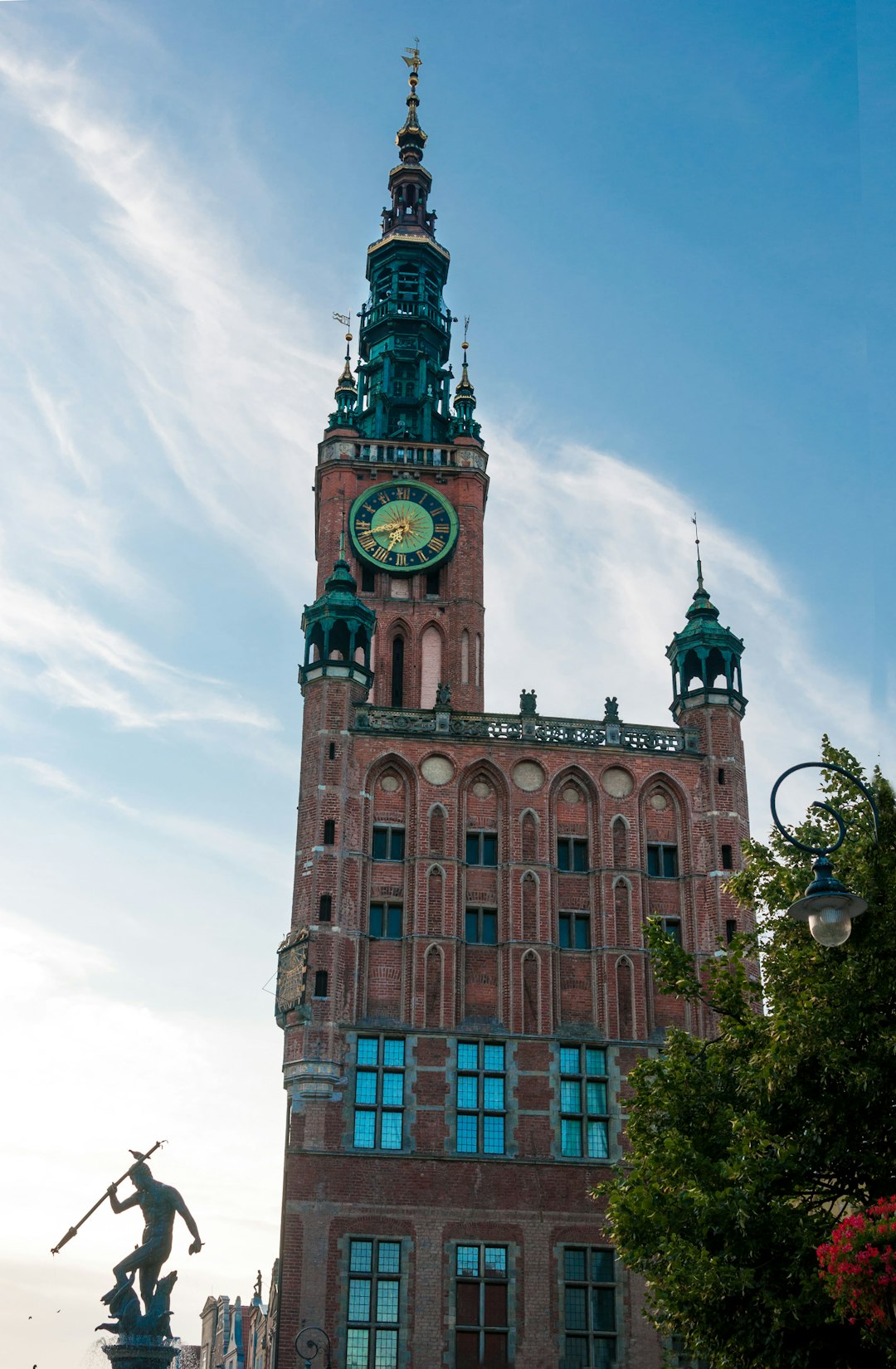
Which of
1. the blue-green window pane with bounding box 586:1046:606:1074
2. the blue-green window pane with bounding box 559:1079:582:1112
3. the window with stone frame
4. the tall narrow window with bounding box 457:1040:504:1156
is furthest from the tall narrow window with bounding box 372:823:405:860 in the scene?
the blue-green window pane with bounding box 559:1079:582:1112

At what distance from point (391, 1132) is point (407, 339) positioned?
43.5 metres

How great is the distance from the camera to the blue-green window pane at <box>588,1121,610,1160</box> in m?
45.2

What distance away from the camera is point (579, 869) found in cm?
4988

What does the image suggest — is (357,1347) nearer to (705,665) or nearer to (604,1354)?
(604,1354)

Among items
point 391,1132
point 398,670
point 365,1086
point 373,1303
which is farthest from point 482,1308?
point 398,670

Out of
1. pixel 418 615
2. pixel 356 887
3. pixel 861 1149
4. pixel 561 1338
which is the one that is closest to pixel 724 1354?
pixel 861 1149

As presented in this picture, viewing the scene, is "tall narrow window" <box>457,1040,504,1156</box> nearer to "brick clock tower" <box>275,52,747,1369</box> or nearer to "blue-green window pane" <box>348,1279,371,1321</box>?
"brick clock tower" <box>275,52,747,1369</box>

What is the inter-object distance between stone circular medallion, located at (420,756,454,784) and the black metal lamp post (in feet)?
57.2

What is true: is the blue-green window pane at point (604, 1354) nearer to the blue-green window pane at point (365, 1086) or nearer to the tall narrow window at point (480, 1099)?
the tall narrow window at point (480, 1099)

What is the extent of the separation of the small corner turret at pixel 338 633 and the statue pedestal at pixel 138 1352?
22.5 metres

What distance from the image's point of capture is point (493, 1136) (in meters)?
45.1

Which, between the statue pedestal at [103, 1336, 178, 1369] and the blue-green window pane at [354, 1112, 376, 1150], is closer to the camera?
the statue pedestal at [103, 1336, 178, 1369]

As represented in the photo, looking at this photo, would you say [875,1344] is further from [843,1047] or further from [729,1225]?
[843,1047]

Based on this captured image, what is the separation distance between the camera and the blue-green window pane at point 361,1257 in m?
42.6
